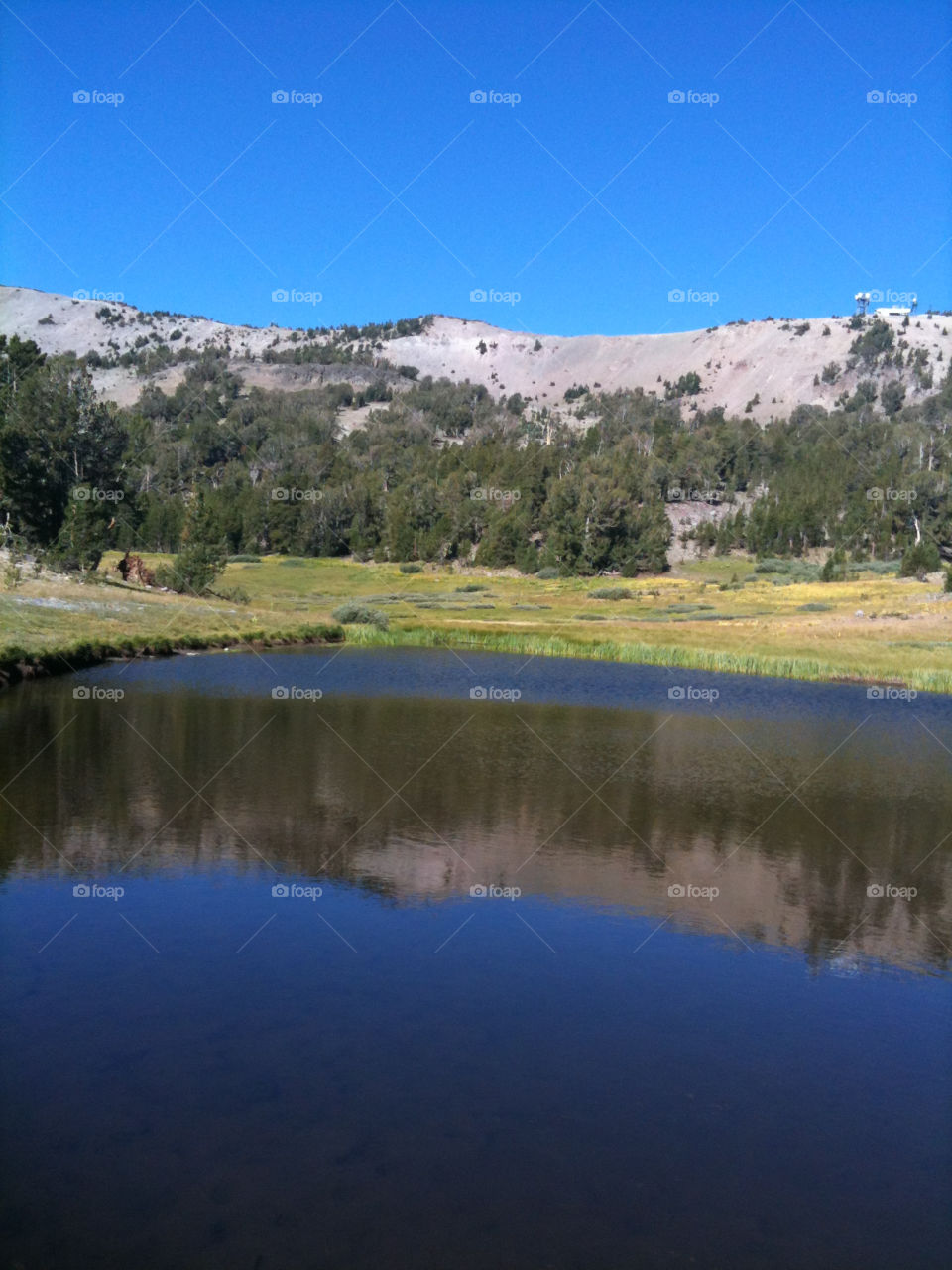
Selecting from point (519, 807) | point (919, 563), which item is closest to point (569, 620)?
point (919, 563)

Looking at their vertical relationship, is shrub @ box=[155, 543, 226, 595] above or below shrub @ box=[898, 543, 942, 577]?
below

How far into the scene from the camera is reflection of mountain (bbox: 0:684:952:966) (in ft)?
52.5

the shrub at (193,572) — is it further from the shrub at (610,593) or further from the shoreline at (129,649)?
the shrub at (610,593)

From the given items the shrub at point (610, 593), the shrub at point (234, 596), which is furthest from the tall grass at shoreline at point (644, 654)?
the shrub at point (610, 593)

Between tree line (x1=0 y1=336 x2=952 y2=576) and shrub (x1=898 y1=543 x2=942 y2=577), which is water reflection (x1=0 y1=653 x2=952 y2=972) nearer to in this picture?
tree line (x1=0 y1=336 x2=952 y2=576)

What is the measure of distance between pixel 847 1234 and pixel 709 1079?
225 centimetres

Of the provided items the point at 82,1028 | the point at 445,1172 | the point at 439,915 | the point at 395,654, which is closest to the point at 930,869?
the point at 439,915

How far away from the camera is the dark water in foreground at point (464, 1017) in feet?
26.5

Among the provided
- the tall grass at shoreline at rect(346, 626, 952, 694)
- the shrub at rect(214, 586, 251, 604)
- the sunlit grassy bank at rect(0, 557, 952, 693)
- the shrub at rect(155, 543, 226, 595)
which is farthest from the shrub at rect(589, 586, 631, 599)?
the shrub at rect(155, 543, 226, 595)

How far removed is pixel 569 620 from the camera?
69938 mm

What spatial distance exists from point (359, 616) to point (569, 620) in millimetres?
14384

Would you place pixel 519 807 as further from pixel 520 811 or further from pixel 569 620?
pixel 569 620

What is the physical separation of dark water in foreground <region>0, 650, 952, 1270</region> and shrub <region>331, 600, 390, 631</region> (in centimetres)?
3747

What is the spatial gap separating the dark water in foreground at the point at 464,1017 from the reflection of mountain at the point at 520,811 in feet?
0.35
